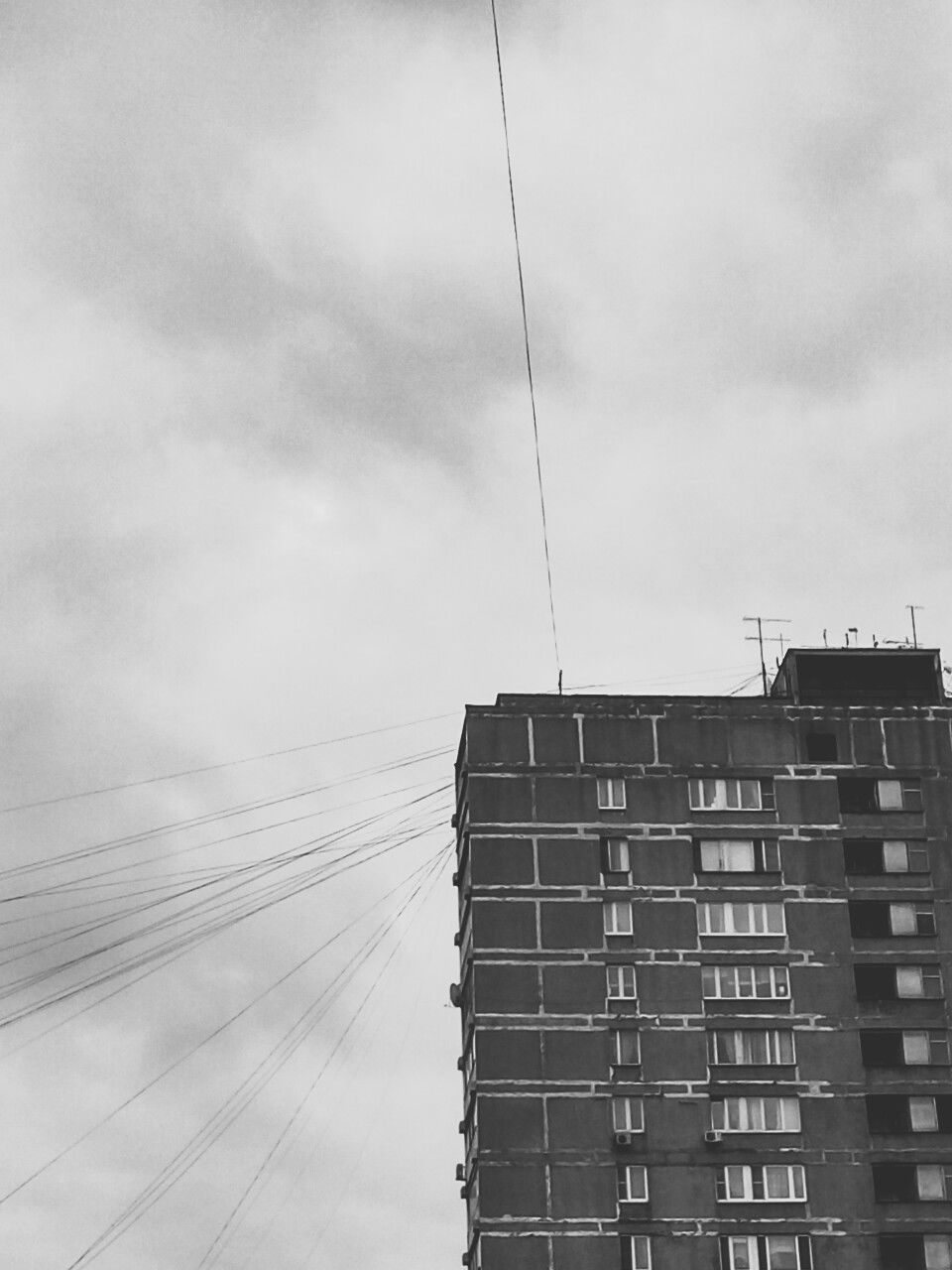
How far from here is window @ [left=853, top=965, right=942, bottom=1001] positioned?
108m

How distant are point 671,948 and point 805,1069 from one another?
905 cm

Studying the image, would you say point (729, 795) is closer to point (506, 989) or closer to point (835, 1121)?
point (506, 989)

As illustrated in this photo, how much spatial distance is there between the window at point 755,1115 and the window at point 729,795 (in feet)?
51.6

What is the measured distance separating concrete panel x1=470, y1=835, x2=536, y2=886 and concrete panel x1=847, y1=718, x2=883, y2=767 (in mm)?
19489

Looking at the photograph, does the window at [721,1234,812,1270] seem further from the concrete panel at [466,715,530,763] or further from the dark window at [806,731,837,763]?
the concrete panel at [466,715,530,763]

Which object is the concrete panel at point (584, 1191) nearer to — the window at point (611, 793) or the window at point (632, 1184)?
the window at point (632, 1184)

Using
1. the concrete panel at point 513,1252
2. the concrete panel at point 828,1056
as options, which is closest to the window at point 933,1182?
the concrete panel at point 828,1056

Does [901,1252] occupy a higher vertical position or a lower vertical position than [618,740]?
lower

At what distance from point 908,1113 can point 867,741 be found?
67.4 ft

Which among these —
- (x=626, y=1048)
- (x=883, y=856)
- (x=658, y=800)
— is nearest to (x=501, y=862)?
(x=658, y=800)

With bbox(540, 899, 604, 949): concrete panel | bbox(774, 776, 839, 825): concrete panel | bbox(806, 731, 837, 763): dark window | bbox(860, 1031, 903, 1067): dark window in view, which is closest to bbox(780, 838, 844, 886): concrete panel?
bbox(774, 776, 839, 825): concrete panel

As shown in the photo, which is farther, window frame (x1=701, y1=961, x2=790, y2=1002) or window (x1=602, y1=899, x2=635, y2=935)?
window (x1=602, y1=899, x2=635, y2=935)

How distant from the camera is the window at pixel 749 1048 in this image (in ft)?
347

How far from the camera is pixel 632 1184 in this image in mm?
102250
